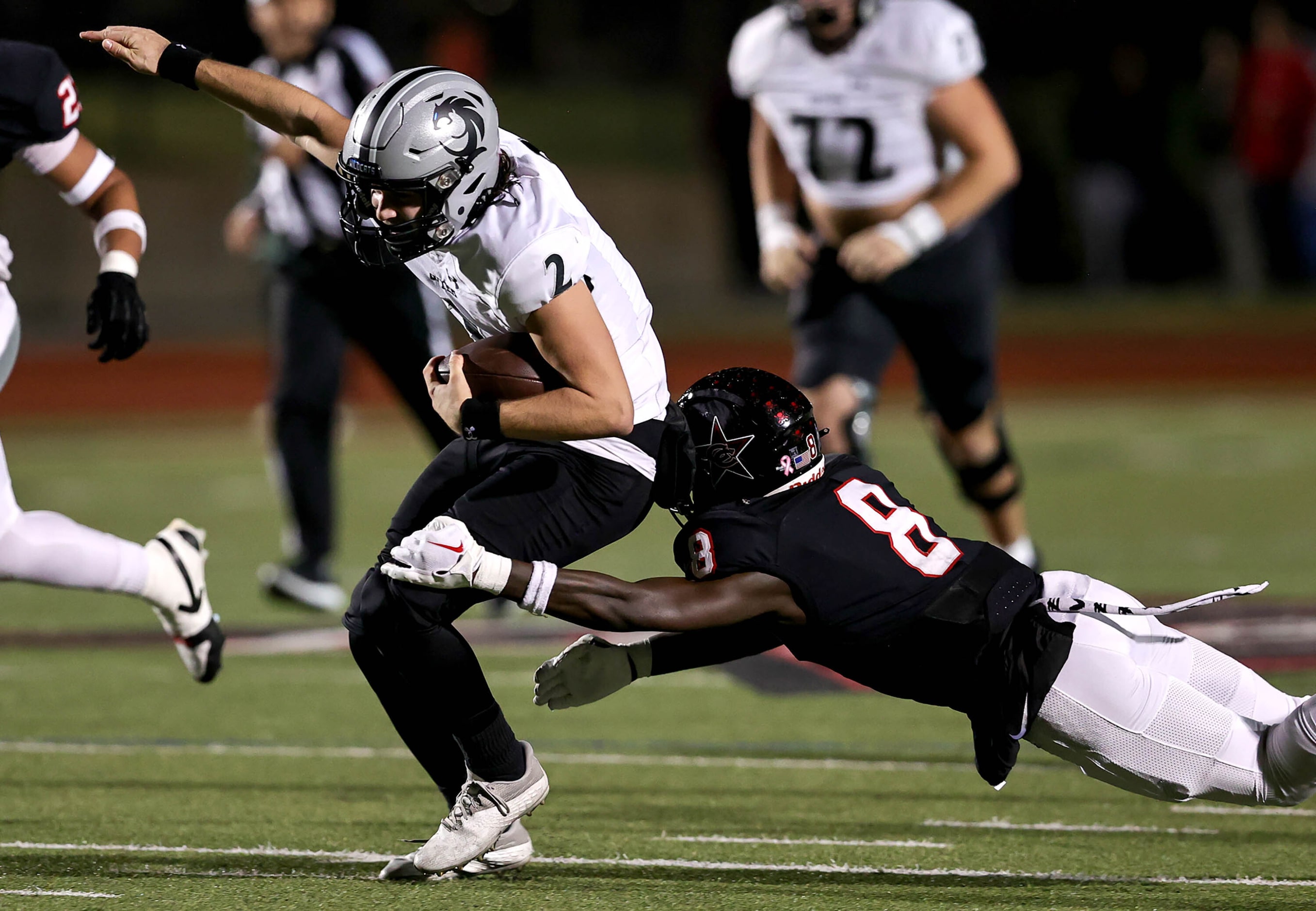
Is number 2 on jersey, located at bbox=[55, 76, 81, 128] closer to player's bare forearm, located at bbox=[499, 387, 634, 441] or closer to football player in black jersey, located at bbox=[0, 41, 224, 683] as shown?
football player in black jersey, located at bbox=[0, 41, 224, 683]

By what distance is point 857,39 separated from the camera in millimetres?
6254

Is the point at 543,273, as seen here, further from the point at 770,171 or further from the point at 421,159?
the point at 770,171

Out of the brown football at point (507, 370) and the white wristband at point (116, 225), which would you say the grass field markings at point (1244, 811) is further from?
the white wristband at point (116, 225)

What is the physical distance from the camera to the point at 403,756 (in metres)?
4.93

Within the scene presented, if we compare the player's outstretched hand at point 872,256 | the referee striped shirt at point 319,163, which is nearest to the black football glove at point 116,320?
the referee striped shirt at point 319,163

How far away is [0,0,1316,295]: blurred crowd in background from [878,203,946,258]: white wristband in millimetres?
8279

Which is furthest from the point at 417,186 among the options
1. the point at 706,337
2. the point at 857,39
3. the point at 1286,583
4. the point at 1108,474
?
the point at 706,337

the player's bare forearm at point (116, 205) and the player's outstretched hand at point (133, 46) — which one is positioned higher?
the player's outstretched hand at point (133, 46)

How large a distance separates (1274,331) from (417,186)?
13.4 meters

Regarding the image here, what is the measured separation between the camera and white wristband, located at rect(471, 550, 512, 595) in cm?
333

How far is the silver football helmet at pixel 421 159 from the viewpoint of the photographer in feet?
11.5

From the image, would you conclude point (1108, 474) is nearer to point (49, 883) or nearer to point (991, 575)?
point (991, 575)

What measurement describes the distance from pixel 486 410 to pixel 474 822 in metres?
0.80

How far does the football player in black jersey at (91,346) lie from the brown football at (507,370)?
994 millimetres
